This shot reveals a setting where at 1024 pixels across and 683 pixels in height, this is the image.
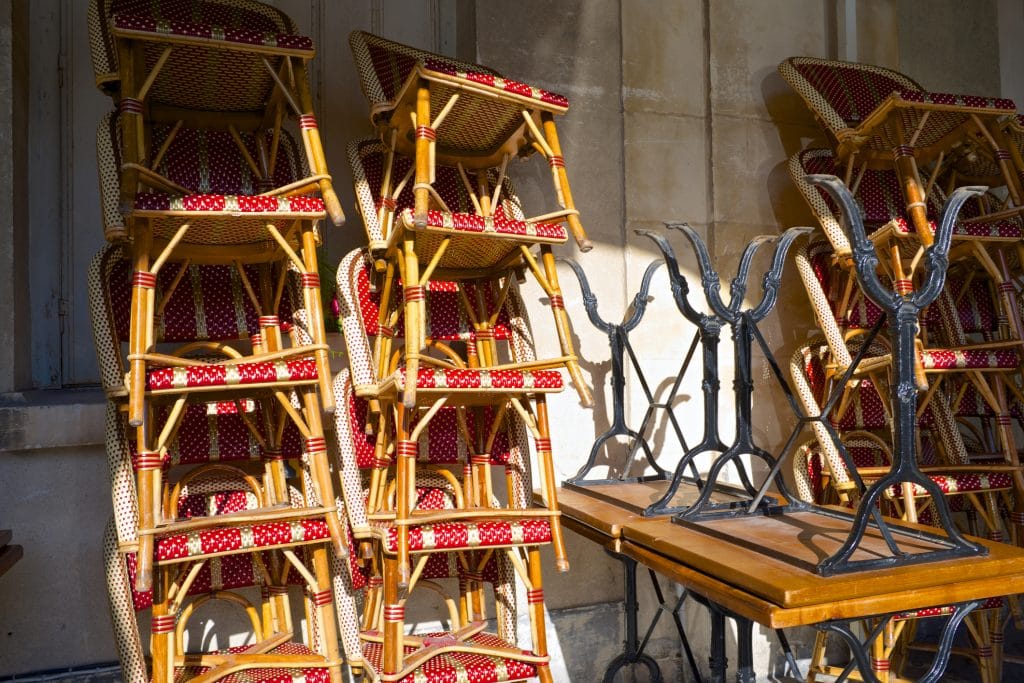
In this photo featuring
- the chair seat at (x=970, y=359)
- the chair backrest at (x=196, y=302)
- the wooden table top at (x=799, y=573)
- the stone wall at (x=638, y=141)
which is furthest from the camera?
the stone wall at (x=638, y=141)

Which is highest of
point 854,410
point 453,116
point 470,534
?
point 453,116

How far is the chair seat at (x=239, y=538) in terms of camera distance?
2.25m

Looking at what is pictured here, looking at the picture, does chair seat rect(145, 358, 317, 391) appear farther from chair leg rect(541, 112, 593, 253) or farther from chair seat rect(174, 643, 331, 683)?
chair leg rect(541, 112, 593, 253)

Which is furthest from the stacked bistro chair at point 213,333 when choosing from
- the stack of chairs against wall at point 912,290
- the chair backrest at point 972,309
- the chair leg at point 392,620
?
the chair backrest at point 972,309

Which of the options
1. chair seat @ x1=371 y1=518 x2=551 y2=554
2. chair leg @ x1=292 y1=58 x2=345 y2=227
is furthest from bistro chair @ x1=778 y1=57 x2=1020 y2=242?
chair leg @ x1=292 y1=58 x2=345 y2=227

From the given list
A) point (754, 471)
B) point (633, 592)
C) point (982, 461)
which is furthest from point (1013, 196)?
point (633, 592)

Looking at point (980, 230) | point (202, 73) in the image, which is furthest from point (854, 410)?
point (202, 73)

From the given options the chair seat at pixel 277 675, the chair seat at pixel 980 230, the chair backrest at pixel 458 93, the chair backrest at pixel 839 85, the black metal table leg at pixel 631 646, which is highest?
the chair backrest at pixel 839 85

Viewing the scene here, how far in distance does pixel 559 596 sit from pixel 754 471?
107 centimetres

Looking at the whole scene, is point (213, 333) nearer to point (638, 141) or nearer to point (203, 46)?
point (203, 46)

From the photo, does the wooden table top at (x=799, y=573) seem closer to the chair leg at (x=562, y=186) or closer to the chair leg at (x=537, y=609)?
the chair leg at (x=537, y=609)

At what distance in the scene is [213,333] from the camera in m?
2.74

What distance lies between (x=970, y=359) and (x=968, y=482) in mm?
445

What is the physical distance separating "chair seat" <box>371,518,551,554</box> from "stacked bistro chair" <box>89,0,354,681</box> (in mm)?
201
